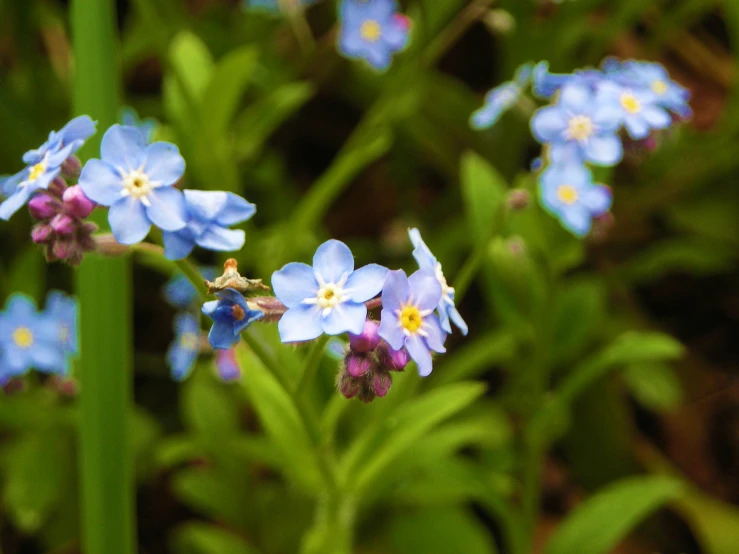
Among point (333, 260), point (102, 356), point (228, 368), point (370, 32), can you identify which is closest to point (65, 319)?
point (228, 368)

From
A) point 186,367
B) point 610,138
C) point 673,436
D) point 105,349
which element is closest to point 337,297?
point 105,349

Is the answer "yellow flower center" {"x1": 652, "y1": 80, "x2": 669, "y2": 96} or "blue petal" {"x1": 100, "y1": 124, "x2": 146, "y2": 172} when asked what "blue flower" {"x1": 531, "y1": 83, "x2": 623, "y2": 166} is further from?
"blue petal" {"x1": 100, "y1": 124, "x2": 146, "y2": 172}

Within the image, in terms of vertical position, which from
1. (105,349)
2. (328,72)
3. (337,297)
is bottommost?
(337,297)

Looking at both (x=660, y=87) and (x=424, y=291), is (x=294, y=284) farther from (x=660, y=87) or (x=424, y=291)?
(x=660, y=87)

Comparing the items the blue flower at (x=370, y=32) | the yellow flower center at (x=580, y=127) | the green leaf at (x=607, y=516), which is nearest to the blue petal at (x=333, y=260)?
the yellow flower center at (x=580, y=127)

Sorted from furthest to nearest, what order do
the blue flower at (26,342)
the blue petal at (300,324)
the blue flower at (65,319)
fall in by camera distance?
the blue flower at (65,319) < the blue flower at (26,342) < the blue petal at (300,324)

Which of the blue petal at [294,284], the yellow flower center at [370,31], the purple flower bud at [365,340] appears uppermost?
the yellow flower center at [370,31]

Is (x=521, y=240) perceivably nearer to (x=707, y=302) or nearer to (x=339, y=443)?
(x=339, y=443)

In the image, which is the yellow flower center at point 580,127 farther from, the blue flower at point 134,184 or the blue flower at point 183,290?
the blue flower at point 183,290
